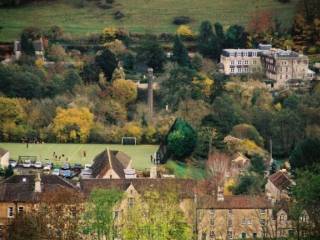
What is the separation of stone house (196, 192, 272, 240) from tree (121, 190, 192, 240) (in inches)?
89.8

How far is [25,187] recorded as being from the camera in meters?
33.8

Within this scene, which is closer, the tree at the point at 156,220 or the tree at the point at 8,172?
the tree at the point at 156,220

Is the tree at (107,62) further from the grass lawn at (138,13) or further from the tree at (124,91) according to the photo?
the grass lawn at (138,13)

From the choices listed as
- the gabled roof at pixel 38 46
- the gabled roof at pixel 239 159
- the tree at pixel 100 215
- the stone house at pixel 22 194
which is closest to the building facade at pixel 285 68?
the gabled roof at pixel 38 46

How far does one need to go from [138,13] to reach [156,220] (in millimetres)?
30085

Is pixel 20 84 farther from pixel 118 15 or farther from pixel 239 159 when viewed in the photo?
pixel 239 159

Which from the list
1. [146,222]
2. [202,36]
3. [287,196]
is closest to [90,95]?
[202,36]

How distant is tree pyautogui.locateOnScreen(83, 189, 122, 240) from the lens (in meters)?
30.0

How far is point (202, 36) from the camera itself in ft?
185

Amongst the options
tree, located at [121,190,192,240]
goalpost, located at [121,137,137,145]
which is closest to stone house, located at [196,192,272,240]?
tree, located at [121,190,192,240]

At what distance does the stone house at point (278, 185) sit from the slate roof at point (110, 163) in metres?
4.05

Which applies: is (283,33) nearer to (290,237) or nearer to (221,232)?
(221,232)

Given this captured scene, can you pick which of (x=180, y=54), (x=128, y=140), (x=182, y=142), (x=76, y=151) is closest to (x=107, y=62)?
(x=180, y=54)

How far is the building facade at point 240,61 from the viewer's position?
53.3 metres
